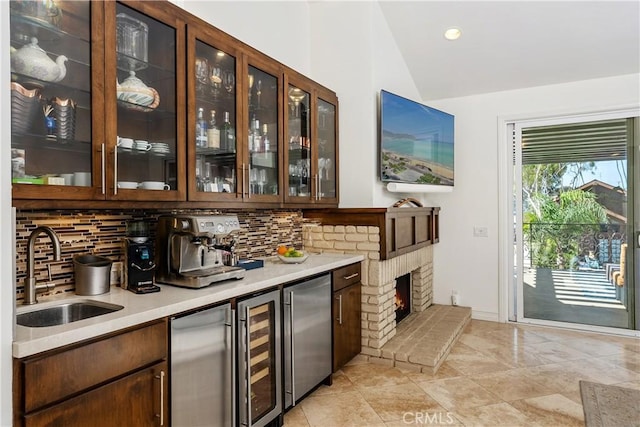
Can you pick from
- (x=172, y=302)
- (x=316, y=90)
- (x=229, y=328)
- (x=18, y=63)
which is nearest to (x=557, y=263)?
(x=316, y=90)

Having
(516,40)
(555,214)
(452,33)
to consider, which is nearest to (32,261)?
(452,33)

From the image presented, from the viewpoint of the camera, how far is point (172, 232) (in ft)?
6.87

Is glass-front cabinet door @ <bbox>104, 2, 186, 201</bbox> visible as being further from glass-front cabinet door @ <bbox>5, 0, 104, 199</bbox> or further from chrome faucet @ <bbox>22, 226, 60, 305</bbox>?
chrome faucet @ <bbox>22, 226, 60, 305</bbox>

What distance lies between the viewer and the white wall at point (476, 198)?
14.7 ft

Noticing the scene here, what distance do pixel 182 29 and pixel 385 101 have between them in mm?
1921

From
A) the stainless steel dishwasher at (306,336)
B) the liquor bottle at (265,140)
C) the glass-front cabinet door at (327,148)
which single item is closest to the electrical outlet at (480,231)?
the glass-front cabinet door at (327,148)

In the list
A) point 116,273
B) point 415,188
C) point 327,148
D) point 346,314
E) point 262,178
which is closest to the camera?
point 116,273

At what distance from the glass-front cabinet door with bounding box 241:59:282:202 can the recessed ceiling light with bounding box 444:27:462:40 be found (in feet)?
6.22

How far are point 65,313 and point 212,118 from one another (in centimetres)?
124

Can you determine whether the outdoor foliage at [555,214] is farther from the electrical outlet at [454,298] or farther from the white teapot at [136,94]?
the white teapot at [136,94]

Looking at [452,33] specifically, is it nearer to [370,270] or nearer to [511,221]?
[511,221]

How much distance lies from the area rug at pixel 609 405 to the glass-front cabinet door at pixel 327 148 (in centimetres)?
230

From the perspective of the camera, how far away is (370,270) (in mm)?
3334

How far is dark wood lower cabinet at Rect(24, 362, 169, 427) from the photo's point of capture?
1311 millimetres
